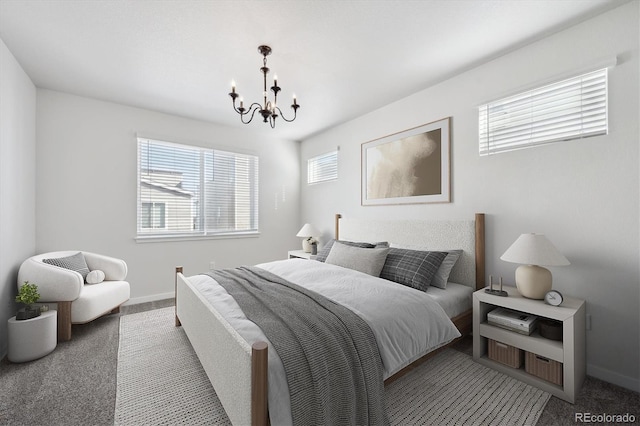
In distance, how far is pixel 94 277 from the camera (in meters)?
3.05

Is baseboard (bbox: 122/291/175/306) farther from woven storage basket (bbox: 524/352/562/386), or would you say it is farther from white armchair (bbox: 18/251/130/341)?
woven storage basket (bbox: 524/352/562/386)

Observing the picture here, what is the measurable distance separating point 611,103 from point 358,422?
273cm

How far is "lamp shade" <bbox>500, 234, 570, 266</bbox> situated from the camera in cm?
191

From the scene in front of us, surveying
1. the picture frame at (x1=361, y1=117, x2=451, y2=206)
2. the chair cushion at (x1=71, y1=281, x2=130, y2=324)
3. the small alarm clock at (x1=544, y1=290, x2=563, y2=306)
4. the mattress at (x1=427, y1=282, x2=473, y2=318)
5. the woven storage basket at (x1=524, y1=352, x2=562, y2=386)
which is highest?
the picture frame at (x1=361, y1=117, x2=451, y2=206)

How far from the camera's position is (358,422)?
1.36 m

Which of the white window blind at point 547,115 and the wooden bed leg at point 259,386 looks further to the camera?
the white window blind at point 547,115

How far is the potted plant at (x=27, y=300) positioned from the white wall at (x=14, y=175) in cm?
21

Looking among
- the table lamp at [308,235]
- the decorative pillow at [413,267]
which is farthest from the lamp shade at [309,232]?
the decorative pillow at [413,267]

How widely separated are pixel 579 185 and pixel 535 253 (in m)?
0.70

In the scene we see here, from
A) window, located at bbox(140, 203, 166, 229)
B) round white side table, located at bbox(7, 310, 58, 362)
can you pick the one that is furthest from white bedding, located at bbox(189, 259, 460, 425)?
window, located at bbox(140, 203, 166, 229)

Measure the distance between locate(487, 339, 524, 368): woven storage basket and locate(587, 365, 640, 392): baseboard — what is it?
1.71 ft

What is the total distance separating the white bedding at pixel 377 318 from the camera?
1242mm

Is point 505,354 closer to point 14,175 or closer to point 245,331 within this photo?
point 245,331

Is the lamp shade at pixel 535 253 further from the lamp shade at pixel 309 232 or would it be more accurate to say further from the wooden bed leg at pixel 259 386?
the lamp shade at pixel 309 232
